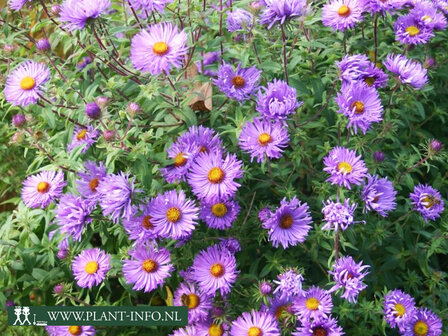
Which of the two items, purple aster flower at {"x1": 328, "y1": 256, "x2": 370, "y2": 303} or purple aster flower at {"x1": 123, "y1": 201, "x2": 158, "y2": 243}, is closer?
purple aster flower at {"x1": 328, "y1": 256, "x2": 370, "y2": 303}

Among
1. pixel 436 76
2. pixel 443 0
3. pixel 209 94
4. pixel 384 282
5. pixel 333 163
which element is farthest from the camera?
pixel 436 76

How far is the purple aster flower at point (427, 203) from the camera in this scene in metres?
2.44

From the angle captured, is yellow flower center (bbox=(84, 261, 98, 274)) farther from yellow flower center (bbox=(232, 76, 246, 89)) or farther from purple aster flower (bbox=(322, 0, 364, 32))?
purple aster flower (bbox=(322, 0, 364, 32))

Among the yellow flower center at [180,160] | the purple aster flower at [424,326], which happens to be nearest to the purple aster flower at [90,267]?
the yellow flower center at [180,160]

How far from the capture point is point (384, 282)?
2.67 m

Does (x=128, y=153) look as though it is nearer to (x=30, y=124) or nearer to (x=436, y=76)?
(x=30, y=124)

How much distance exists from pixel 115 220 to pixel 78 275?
26 centimetres

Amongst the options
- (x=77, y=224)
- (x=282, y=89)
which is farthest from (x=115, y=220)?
(x=282, y=89)

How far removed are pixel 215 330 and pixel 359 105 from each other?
38.7 inches

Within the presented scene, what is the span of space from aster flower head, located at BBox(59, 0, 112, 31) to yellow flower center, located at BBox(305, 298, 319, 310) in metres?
1.26

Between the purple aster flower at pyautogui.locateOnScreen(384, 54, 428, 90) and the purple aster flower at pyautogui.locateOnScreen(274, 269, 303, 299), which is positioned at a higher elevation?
the purple aster flower at pyautogui.locateOnScreen(384, 54, 428, 90)

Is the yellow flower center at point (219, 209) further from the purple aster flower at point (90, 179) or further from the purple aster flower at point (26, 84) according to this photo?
the purple aster flower at point (26, 84)

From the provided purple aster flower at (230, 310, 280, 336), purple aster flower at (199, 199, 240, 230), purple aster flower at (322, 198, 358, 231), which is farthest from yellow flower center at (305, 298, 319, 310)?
purple aster flower at (199, 199, 240, 230)

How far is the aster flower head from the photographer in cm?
217
